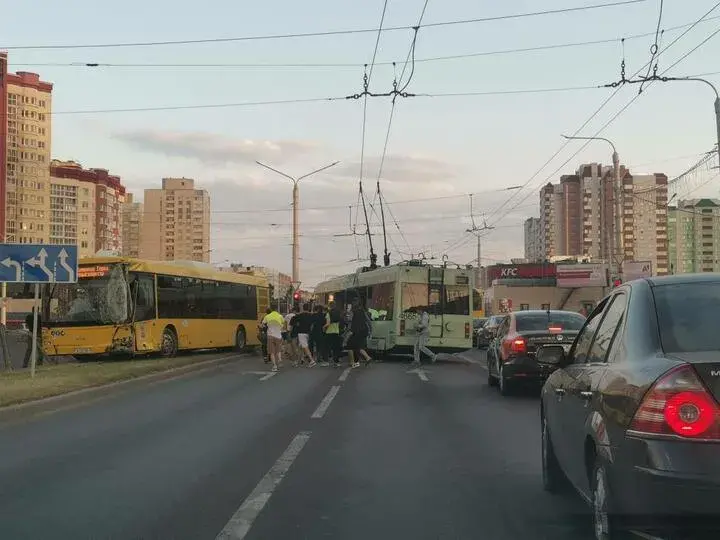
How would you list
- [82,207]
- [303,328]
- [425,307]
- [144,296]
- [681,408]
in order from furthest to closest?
[82,207], [425,307], [144,296], [303,328], [681,408]

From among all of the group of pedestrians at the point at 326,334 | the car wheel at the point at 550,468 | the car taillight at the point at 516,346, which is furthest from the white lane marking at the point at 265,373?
the car wheel at the point at 550,468

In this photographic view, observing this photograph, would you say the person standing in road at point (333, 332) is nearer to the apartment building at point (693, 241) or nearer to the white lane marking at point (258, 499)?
the white lane marking at point (258, 499)

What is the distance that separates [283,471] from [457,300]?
19.4m

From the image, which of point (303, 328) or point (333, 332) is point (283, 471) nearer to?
point (303, 328)

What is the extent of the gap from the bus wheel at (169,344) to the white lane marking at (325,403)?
1022 cm

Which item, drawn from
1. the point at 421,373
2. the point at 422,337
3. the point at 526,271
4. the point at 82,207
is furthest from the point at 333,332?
the point at 82,207

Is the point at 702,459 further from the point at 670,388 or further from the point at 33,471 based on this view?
the point at 33,471

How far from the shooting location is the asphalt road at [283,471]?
5242mm

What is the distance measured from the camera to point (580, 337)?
5.61 m

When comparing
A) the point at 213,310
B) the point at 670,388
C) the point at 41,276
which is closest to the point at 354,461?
the point at 670,388

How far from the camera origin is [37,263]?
1562 cm

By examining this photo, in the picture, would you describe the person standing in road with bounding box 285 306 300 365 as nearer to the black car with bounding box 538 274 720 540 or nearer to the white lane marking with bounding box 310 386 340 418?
the white lane marking with bounding box 310 386 340 418

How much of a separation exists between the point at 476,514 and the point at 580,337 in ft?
4.89

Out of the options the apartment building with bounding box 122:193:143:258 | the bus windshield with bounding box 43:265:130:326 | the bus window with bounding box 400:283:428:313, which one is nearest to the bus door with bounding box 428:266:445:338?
the bus window with bounding box 400:283:428:313
